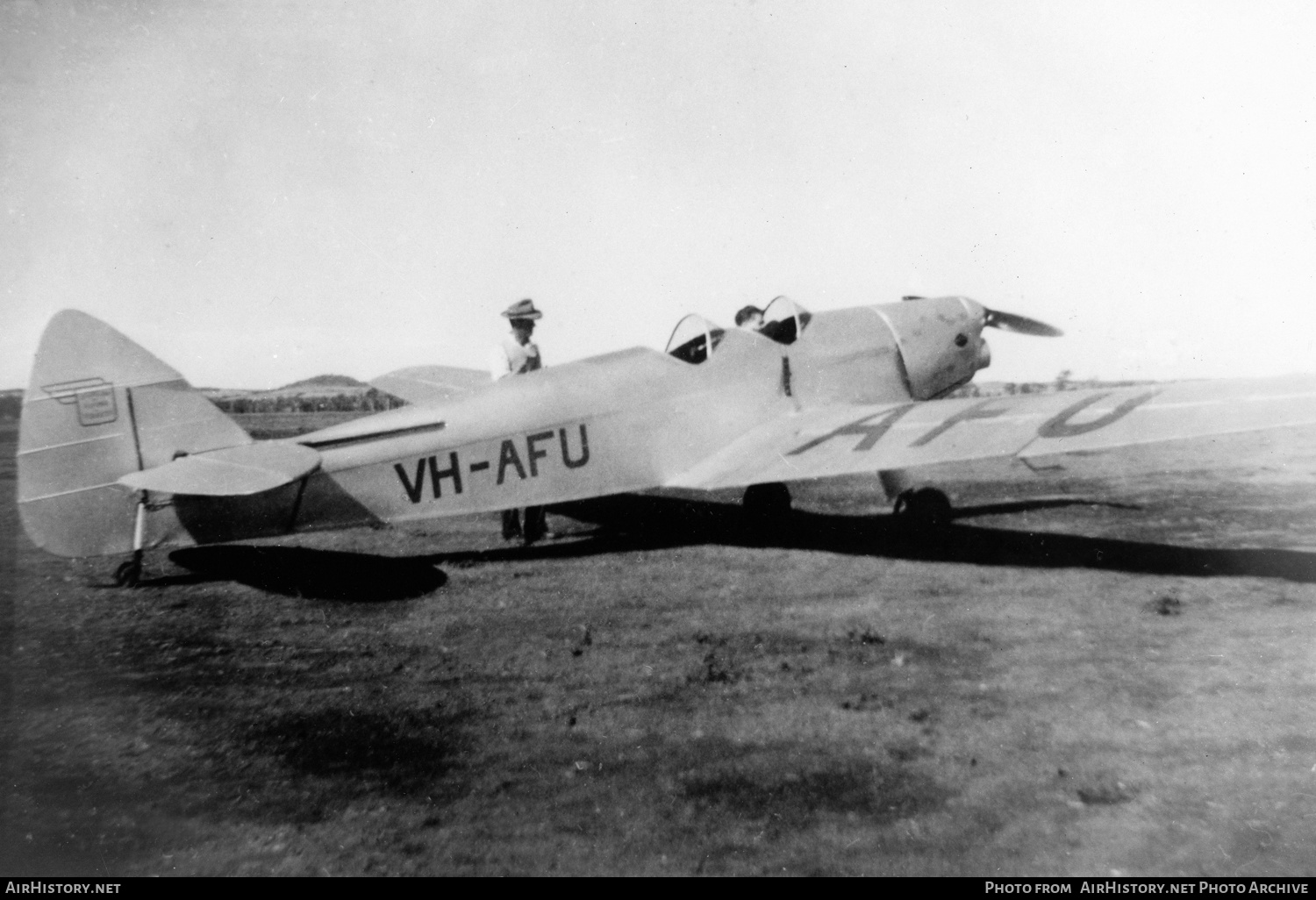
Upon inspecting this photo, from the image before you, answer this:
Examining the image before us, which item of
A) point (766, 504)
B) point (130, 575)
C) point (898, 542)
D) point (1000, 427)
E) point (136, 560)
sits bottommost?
point (898, 542)

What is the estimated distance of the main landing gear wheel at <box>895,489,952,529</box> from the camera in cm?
757

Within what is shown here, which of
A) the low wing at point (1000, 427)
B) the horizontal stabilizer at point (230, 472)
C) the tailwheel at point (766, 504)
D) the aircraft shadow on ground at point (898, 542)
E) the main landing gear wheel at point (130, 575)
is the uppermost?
the horizontal stabilizer at point (230, 472)

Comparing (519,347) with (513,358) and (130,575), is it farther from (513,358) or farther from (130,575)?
(130,575)

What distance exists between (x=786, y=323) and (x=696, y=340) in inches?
39.4

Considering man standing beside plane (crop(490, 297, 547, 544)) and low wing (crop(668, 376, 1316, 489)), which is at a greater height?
man standing beside plane (crop(490, 297, 547, 544))

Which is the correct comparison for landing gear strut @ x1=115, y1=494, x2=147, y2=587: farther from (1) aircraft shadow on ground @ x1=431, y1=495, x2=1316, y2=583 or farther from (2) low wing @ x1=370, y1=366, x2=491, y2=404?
(2) low wing @ x1=370, y1=366, x2=491, y2=404

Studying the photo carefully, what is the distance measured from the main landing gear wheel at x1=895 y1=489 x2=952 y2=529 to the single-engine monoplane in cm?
2

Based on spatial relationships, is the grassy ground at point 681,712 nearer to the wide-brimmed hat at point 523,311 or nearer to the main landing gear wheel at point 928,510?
the main landing gear wheel at point 928,510

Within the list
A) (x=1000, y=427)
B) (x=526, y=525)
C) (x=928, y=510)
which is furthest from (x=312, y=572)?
(x=928, y=510)

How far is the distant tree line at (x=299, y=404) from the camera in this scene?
4244 centimetres

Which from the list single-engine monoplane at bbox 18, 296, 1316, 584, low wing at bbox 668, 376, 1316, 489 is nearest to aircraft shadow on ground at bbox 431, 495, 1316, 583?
single-engine monoplane at bbox 18, 296, 1316, 584

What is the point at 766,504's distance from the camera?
7.96 m

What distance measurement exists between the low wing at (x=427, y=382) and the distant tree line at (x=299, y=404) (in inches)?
1196

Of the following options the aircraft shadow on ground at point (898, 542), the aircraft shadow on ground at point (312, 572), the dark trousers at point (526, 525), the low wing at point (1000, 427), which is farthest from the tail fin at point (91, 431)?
the low wing at point (1000, 427)
